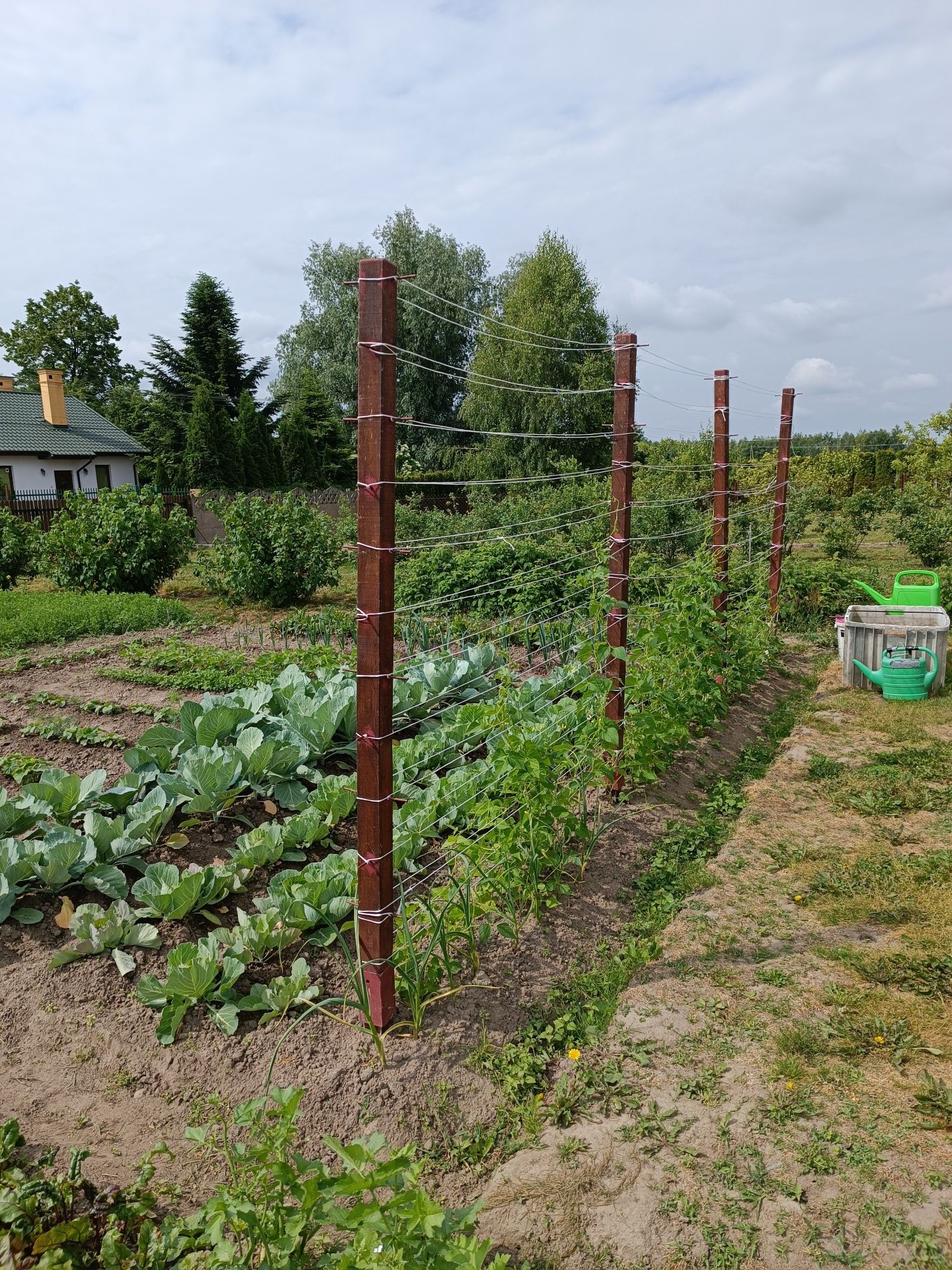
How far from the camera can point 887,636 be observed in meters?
7.01

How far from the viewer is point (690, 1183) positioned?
231cm

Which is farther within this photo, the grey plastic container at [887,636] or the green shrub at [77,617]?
the green shrub at [77,617]

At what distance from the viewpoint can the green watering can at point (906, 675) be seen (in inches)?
268

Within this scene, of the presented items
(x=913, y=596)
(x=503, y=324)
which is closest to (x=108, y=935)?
(x=503, y=324)

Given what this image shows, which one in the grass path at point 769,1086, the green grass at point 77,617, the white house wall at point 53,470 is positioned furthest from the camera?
the white house wall at point 53,470

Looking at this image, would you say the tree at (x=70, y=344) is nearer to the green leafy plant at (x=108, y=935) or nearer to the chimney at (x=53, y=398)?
the chimney at (x=53, y=398)

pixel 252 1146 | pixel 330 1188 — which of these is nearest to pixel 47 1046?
pixel 252 1146

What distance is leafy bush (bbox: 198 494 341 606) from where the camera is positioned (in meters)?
10.4

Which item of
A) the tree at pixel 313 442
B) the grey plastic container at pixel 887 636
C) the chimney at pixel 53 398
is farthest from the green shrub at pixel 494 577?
the chimney at pixel 53 398

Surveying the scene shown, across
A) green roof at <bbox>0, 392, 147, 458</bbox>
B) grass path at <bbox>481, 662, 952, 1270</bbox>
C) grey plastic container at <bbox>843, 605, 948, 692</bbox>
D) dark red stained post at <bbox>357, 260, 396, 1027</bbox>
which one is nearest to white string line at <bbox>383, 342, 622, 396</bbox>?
dark red stained post at <bbox>357, 260, 396, 1027</bbox>

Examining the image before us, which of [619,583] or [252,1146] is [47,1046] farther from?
[619,583]

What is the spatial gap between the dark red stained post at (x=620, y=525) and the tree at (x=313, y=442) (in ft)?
81.8

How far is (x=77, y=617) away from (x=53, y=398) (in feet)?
80.4

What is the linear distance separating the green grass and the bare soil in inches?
247
